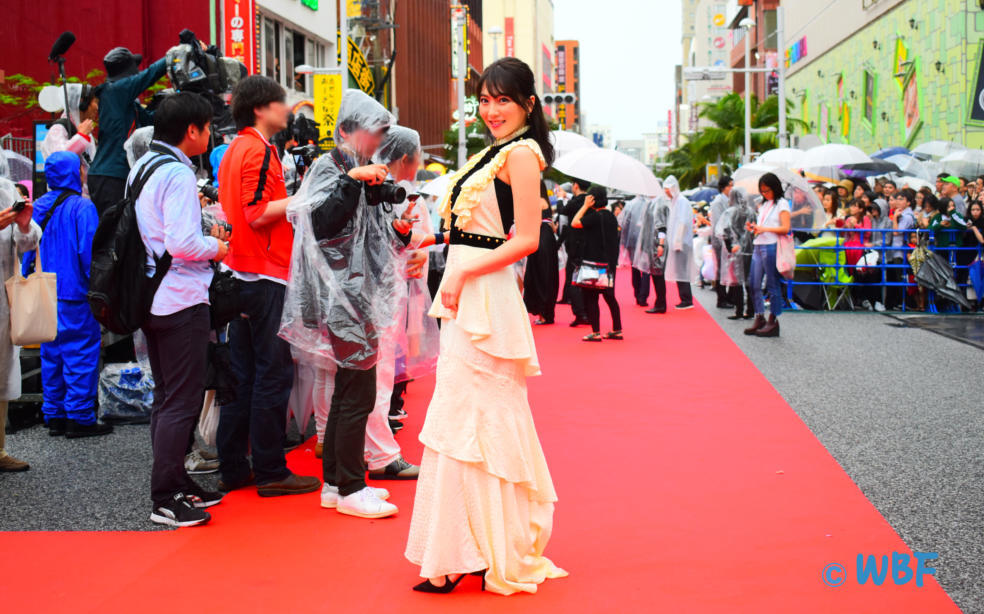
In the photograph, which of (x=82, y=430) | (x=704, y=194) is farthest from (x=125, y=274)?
(x=704, y=194)

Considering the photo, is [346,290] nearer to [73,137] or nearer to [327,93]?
[73,137]

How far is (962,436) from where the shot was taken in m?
6.11

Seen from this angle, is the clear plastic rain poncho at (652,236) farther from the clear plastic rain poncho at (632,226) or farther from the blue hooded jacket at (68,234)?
the blue hooded jacket at (68,234)

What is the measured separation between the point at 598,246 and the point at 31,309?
7105 millimetres

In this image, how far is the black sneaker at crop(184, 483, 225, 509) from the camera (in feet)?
15.3

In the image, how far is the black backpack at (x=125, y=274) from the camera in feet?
14.3

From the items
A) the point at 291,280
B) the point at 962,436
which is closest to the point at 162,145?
the point at 291,280

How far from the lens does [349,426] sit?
4.51m

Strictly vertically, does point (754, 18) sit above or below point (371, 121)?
above

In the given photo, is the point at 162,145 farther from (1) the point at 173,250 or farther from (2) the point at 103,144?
(2) the point at 103,144

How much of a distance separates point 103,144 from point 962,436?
19.2 ft

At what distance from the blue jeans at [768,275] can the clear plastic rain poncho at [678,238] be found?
310 centimetres

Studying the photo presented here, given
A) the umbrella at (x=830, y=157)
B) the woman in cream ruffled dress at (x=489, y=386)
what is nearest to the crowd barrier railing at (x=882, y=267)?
the umbrella at (x=830, y=157)

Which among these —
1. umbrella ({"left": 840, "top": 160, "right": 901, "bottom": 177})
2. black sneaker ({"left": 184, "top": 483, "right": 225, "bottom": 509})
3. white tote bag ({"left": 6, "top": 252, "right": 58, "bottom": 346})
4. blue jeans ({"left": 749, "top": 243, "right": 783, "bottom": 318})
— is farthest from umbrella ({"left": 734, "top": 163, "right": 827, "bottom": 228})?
black sneaker ({"left": 184, "top": 483, "right": 225, "bottom": 509})
